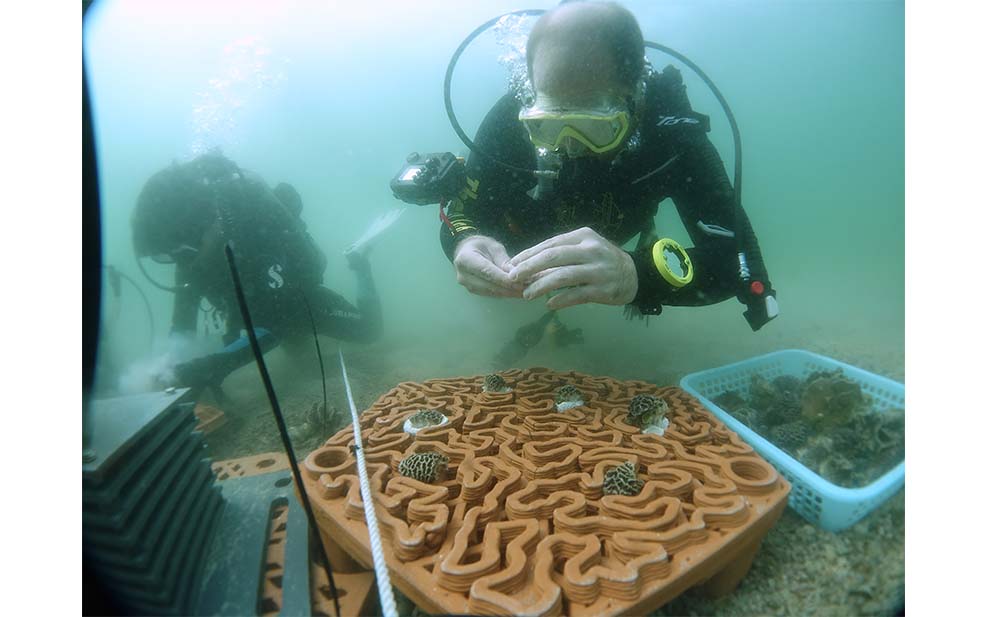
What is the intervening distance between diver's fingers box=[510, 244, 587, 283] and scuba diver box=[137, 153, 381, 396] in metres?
2.96

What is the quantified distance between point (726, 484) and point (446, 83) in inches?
139

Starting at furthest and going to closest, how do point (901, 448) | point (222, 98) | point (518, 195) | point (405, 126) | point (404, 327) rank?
point (405, 126) → point (222, 98) → point (404, 327) → point (518, 195) → point (901, 448)

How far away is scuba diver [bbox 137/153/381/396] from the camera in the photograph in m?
4.67

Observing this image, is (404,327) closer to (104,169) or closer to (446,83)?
(446,83)

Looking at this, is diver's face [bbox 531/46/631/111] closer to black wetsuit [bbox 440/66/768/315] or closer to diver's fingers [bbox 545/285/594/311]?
black wetsuit [bbox 440/66/768/315]

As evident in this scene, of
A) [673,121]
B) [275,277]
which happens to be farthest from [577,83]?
[275,277]

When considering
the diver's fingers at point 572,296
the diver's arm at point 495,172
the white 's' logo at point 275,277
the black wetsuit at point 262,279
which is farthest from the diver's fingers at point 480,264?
the white 's' logo at point 275,277

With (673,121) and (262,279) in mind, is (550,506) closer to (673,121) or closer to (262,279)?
(673,121)

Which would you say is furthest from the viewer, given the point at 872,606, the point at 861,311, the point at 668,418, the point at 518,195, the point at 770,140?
the point at 770,140

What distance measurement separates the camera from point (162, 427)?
1.76m

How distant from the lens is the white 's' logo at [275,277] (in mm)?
5176

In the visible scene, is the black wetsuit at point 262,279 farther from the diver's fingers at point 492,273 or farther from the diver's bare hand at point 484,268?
the diver's fingers at point 492,273

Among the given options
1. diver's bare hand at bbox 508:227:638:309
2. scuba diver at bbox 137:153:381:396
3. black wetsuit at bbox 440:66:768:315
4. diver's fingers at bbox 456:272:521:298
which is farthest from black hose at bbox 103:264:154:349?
diver's bare hand at bbox 508:227:638:309

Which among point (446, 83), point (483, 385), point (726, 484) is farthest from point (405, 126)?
point (726, 484)
